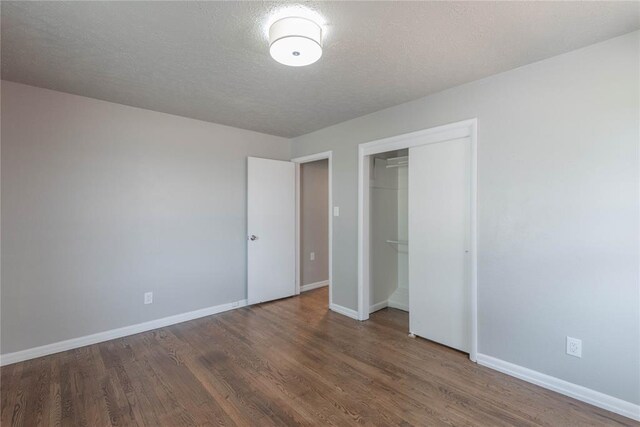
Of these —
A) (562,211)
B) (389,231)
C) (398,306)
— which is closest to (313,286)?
(398,306)

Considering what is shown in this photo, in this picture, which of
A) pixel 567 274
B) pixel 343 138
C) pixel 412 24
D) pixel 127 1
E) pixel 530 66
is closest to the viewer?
pixel 127 1

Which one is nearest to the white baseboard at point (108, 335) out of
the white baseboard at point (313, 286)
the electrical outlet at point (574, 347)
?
the white baseboard at point (313, 286)

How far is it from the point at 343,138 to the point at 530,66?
6.44 feet

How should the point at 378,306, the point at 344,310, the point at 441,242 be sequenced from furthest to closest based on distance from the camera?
the point at 378,306 < the point at 344,310 < the point at 441,242

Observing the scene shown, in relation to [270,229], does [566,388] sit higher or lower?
lower

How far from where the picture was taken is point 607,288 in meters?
1.95

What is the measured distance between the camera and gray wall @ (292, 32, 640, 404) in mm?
1892

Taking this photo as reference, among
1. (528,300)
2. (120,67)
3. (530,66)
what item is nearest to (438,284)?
(528,300)

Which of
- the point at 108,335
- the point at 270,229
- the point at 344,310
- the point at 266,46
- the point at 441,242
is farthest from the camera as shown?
the point at 270,229

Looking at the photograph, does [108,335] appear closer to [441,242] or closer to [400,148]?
[441,242]

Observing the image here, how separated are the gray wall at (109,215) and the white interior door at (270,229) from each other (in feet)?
0.45

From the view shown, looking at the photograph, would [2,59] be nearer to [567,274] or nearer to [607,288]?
[567,274]

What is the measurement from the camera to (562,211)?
2119 millimetres

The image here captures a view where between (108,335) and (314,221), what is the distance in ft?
9.87
